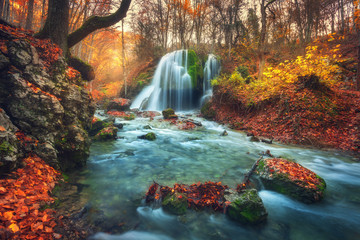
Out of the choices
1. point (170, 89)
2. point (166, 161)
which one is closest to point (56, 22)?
point (166, 161)

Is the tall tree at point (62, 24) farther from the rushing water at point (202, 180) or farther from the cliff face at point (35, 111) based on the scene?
the rushing water at point (202, 180)

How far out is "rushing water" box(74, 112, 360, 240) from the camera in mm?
2703

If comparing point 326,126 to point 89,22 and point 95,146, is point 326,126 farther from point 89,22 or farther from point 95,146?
point 89,22

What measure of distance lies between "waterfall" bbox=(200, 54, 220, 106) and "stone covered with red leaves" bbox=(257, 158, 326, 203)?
13.2 meters

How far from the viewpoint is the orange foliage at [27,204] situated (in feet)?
6.24

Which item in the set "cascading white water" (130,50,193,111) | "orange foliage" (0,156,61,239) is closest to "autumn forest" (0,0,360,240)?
"orange foliage" (0,156,61,239)

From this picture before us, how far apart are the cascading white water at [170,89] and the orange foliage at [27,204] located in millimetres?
14882

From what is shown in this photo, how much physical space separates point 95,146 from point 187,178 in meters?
4.21

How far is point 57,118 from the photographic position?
3.89 meters

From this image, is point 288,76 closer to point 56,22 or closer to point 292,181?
point 292,181

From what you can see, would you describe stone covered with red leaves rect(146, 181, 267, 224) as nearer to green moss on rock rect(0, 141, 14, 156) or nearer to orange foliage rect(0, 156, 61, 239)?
orange foliage rect(0, 156, 61, 239)

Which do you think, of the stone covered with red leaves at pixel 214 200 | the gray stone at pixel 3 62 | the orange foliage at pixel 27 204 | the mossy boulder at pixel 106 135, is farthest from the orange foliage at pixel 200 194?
the mossy boulder at pixel 106 135

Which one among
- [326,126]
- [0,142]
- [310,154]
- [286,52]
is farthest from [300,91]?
[286,52]

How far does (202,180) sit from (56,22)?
6.49 metres
